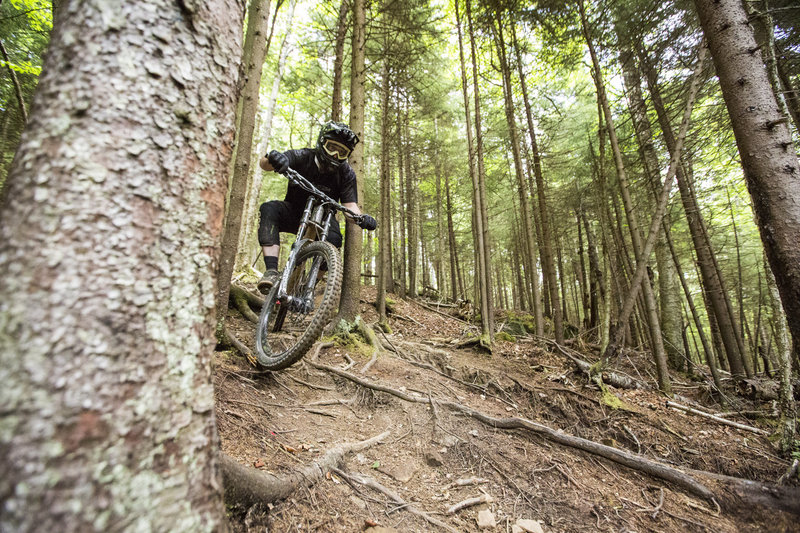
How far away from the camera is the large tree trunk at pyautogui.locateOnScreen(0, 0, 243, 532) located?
0.59 metres

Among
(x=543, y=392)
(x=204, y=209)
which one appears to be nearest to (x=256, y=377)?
(x=204, y=209)

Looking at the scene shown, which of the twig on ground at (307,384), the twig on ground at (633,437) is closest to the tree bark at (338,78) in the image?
the twig on ground at (307,384)

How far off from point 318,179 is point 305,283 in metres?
1.25

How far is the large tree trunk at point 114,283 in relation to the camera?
589 millimetres

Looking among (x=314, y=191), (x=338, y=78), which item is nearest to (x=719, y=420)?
(x=314, y=191)

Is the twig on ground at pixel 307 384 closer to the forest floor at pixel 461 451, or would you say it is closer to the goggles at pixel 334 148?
the forest floor at pixel 461 451

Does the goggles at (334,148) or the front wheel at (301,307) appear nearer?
the front wheel at (301,307)

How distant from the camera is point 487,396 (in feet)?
13.1

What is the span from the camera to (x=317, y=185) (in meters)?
3.85

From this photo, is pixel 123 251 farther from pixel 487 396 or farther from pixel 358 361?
pixel 487 396

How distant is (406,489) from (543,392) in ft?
8.96

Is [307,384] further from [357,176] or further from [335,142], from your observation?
[357,176]

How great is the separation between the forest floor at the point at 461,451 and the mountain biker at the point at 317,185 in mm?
1225

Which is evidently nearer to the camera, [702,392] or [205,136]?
→ [205,136]
